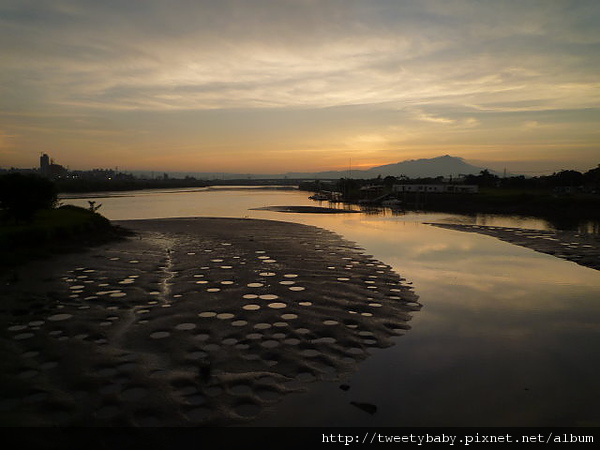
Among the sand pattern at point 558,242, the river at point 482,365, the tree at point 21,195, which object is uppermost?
the tree at point 21,195

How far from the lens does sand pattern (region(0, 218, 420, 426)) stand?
6.78 m

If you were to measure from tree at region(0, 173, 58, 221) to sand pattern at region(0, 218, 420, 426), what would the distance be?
4.84m

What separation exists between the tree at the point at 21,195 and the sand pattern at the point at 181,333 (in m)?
4.84

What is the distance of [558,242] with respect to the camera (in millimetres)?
28781

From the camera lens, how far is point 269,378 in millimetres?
7781

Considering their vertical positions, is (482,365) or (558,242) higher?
(558,242)

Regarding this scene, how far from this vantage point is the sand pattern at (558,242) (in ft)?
74.8

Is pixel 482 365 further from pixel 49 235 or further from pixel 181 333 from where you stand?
pixel 49 235

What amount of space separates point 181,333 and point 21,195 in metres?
17.7

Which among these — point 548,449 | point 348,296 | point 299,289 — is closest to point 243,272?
point 299,289

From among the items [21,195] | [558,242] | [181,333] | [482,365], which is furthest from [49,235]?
[558,242]

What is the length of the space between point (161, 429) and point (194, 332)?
402cm

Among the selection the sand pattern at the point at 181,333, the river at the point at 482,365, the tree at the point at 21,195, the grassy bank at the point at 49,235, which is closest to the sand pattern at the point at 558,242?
the river at the point at 482,365

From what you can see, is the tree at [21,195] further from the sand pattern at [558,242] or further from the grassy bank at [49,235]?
the sand pattern at [558,242]
